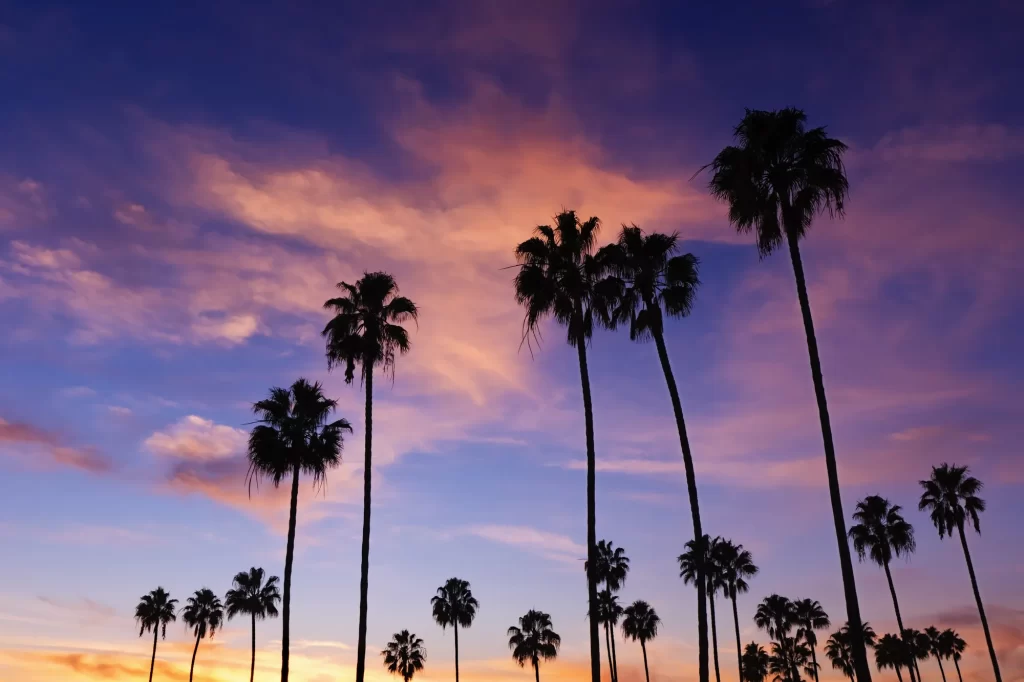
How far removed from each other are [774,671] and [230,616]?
79029 mm

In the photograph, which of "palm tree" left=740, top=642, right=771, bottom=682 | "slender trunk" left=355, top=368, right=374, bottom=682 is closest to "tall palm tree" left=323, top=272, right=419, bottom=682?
"slender trunk" left=355, top=368, right=374, bottom=682

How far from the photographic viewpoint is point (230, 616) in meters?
91.4

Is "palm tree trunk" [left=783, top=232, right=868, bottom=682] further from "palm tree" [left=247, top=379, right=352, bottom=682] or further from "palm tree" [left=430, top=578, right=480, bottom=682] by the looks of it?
"palm tree" [left=430, top=578, right=480, bottom=682]

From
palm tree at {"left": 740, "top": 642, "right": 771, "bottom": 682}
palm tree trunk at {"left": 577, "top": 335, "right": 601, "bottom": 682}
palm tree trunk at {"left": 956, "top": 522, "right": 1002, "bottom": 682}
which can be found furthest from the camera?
palm tree at {"left": 740, "top": 642, "right": 771, "bottom": 682}

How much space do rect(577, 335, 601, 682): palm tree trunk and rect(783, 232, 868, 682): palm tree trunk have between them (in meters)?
9.13

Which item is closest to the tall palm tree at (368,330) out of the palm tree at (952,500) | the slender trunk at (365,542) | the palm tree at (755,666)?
the slender trunk at (365,542)

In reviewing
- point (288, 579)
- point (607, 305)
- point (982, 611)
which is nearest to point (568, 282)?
point (607, 305)

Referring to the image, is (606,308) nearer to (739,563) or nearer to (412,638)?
(739,563)

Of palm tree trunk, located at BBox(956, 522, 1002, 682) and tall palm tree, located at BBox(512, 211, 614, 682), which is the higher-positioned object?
tall palm tree, located at BBox(512, 211, 614, 682)

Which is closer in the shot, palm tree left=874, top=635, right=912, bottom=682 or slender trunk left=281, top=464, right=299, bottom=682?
slender trunk left=281, top=464, right=299, bottom=682

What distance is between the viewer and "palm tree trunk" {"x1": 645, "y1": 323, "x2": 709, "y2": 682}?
2903cm

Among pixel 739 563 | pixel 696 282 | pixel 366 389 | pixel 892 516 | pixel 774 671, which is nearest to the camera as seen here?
pixel 696 282

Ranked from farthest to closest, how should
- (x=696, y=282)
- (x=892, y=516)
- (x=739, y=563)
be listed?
(x=739, y=563)
(x=892, y=516)
(x=696, y=282)

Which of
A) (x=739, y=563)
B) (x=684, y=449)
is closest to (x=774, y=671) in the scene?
(x=739, y=563)
